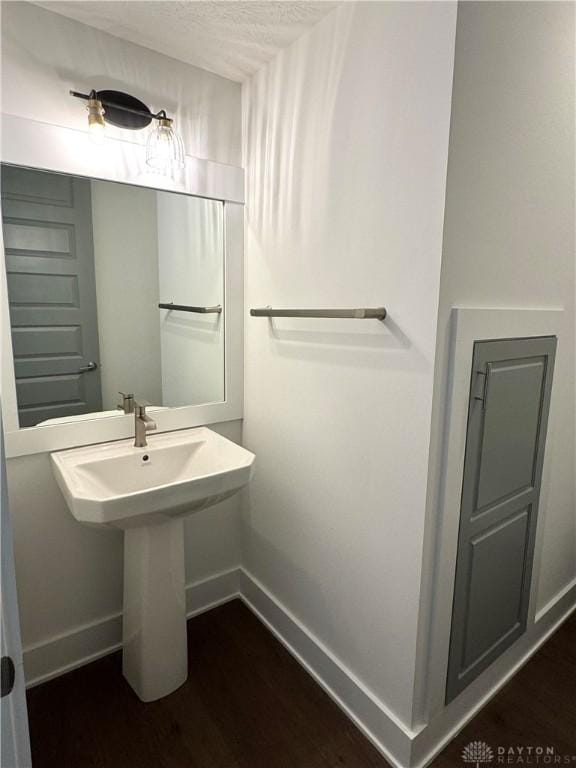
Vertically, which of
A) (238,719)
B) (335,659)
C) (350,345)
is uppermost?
(350,345)

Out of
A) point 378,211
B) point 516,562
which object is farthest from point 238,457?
point 516,562

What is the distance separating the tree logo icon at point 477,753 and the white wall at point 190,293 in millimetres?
1511

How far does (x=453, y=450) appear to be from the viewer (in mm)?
1216

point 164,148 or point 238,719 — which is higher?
point 164,148

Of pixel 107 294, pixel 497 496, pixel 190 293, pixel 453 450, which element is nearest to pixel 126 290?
pixel 107 294

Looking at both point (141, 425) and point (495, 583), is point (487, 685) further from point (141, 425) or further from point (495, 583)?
point (141, 425)

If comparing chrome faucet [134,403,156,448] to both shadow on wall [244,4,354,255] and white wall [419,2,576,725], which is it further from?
white wall [419,2,576,725]

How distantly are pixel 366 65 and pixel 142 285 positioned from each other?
106 centimetres

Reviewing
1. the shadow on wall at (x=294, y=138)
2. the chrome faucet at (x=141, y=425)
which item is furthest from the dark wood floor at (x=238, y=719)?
the shadow on wall at (x=294, y=138)

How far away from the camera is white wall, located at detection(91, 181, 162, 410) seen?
1585 millimetres

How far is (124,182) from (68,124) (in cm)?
23

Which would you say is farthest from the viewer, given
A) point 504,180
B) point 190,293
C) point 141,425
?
point 190,293

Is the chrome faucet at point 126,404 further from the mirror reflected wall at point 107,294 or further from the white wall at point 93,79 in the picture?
the white wall at point 93,79

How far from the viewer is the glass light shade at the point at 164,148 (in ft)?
4.98
